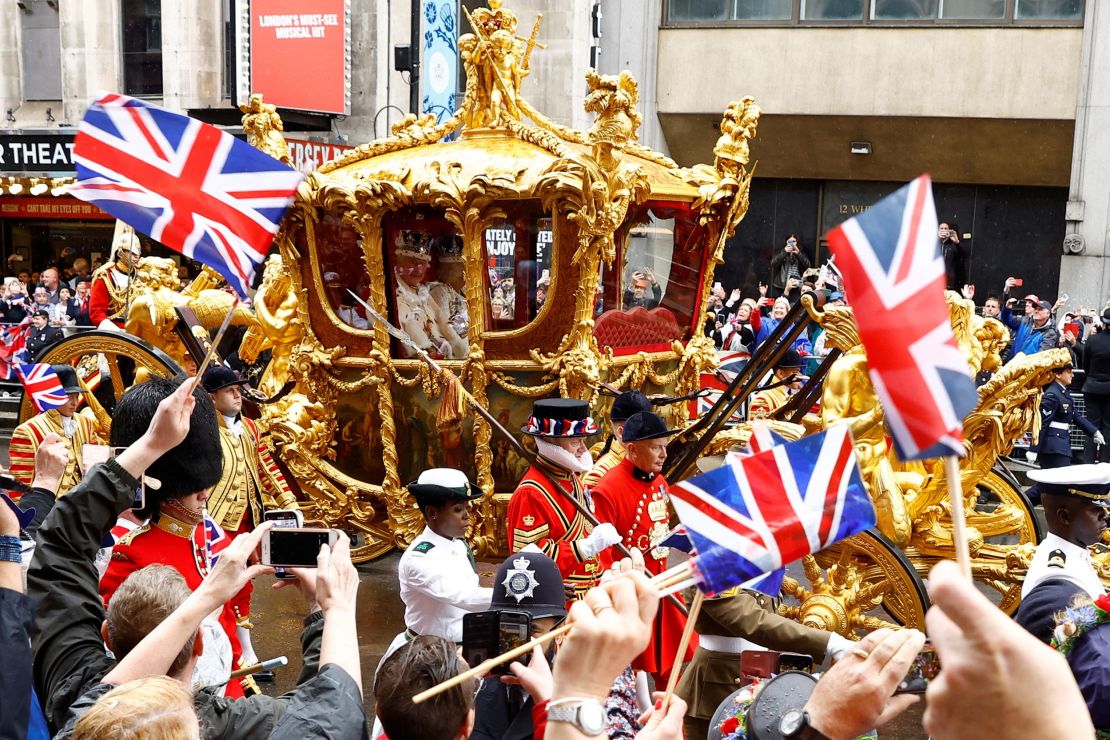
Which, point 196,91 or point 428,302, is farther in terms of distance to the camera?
point 196,91

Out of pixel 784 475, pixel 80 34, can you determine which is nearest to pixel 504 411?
pixel 784 475

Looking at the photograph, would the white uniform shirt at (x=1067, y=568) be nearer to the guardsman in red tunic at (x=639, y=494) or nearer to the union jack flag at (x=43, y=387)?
the guardsman in red tunic at (x=639, y=494)

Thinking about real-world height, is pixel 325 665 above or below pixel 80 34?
below

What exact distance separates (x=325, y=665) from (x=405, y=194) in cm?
482

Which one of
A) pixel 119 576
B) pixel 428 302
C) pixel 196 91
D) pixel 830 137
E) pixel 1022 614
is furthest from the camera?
pixel 196 91

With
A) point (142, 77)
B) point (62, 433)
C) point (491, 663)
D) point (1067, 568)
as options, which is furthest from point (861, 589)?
point (142, 77)

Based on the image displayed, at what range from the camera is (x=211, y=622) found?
12.0 feet

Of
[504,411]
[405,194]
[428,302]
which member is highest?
[405,194]

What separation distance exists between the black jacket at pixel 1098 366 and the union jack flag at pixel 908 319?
10.9 meters

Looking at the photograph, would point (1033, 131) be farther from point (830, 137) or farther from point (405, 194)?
point (405, 194)

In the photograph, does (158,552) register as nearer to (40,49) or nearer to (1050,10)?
(1050,10)

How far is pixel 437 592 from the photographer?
443 cm

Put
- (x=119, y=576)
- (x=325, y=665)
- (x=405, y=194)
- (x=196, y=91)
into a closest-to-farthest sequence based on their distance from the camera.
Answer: (x=325, y=665) → (x=119, y=576) → (x=405, y=194) → (x=196, y=91)

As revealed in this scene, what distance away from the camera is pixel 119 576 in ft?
13.8
